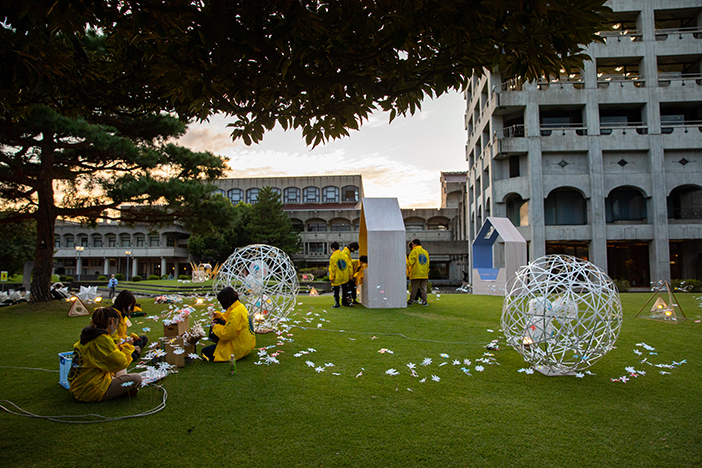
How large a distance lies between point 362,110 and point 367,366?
349 centimetres

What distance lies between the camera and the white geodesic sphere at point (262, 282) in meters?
7.83

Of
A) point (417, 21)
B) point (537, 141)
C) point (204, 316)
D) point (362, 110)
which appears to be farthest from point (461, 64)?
point (537, 141)

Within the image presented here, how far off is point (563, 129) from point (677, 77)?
810cm

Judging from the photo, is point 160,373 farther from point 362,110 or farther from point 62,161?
point 62,161

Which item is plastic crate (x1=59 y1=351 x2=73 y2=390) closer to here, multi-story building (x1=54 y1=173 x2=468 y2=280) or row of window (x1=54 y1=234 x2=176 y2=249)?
multi-story building (x1=54 y1=173 x2=468 y2=280)

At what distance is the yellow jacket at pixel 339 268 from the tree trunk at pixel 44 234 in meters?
9.13

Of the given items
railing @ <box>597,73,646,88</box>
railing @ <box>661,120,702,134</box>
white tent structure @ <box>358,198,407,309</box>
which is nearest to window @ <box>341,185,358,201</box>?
railing @ <box>597,73,646,88</box>

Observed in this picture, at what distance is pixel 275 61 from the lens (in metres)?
3.43

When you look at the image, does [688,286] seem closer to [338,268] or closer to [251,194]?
[338,268]

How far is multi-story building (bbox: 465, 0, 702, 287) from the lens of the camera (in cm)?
2519

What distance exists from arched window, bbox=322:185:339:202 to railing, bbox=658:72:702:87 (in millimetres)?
38425

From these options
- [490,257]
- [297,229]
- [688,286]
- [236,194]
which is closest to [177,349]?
[490,257]

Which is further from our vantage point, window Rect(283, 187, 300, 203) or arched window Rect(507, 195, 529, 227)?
window Rect(283, 187, 300, 203)

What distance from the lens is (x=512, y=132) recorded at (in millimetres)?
27531
